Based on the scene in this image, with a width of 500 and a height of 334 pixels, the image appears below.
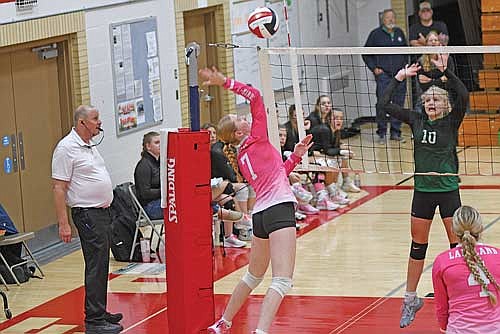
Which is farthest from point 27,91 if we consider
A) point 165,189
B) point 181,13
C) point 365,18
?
point 365,18

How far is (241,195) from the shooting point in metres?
12.9

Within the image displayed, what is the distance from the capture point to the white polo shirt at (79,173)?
9211mm

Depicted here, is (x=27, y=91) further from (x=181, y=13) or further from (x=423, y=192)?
(x=423, y=192)

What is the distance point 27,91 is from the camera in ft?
41.6

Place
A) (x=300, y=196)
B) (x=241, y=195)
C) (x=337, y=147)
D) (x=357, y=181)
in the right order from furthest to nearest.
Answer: (x=357, y=181)
(x=337, y=147)
(x=300, y=196)
(x=241, y=195)

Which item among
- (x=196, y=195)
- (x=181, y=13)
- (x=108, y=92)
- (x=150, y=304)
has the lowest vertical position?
(x=150, y=304)

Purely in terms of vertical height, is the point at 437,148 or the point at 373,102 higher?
the point at 373,102

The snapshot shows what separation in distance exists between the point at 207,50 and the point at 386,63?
443cm

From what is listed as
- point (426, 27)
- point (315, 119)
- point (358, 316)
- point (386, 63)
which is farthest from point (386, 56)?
point (358, 316)

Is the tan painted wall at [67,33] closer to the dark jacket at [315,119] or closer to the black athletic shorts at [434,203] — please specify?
the dark jacket at [315,119]

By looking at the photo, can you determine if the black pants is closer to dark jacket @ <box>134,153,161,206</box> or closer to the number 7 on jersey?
the number 7 on jersey

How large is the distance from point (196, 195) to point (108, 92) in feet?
18.1

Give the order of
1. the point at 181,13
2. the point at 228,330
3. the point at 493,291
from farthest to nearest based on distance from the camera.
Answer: the point at 181,13 < the point at 228,330 < the point at 493,291

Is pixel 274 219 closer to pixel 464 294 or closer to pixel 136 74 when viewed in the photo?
pixel 464 294
